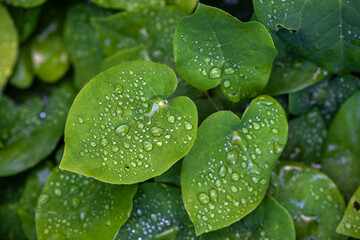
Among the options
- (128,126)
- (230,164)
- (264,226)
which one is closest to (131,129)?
(128,126)

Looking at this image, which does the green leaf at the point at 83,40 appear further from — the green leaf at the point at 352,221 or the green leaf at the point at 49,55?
the green leaf at the point at 352,221

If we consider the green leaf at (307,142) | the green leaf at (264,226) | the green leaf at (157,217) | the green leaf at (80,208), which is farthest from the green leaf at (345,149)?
the green leaf at (80,208)

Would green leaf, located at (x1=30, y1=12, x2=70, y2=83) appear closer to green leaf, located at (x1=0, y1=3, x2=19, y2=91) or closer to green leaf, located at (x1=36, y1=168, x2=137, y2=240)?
green leaf, located at (x1=0, y1=3, x2=19, y2=91)

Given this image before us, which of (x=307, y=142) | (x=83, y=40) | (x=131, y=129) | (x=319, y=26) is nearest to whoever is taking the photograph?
(x=131, y=129)

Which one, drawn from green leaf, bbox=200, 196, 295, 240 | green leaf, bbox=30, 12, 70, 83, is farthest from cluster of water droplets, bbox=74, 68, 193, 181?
green leaf, bbox=30, 12, 70, 83

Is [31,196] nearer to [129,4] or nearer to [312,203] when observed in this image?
[129,4]

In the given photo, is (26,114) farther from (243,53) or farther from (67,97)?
(243,53)

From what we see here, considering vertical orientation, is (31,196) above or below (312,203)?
below
